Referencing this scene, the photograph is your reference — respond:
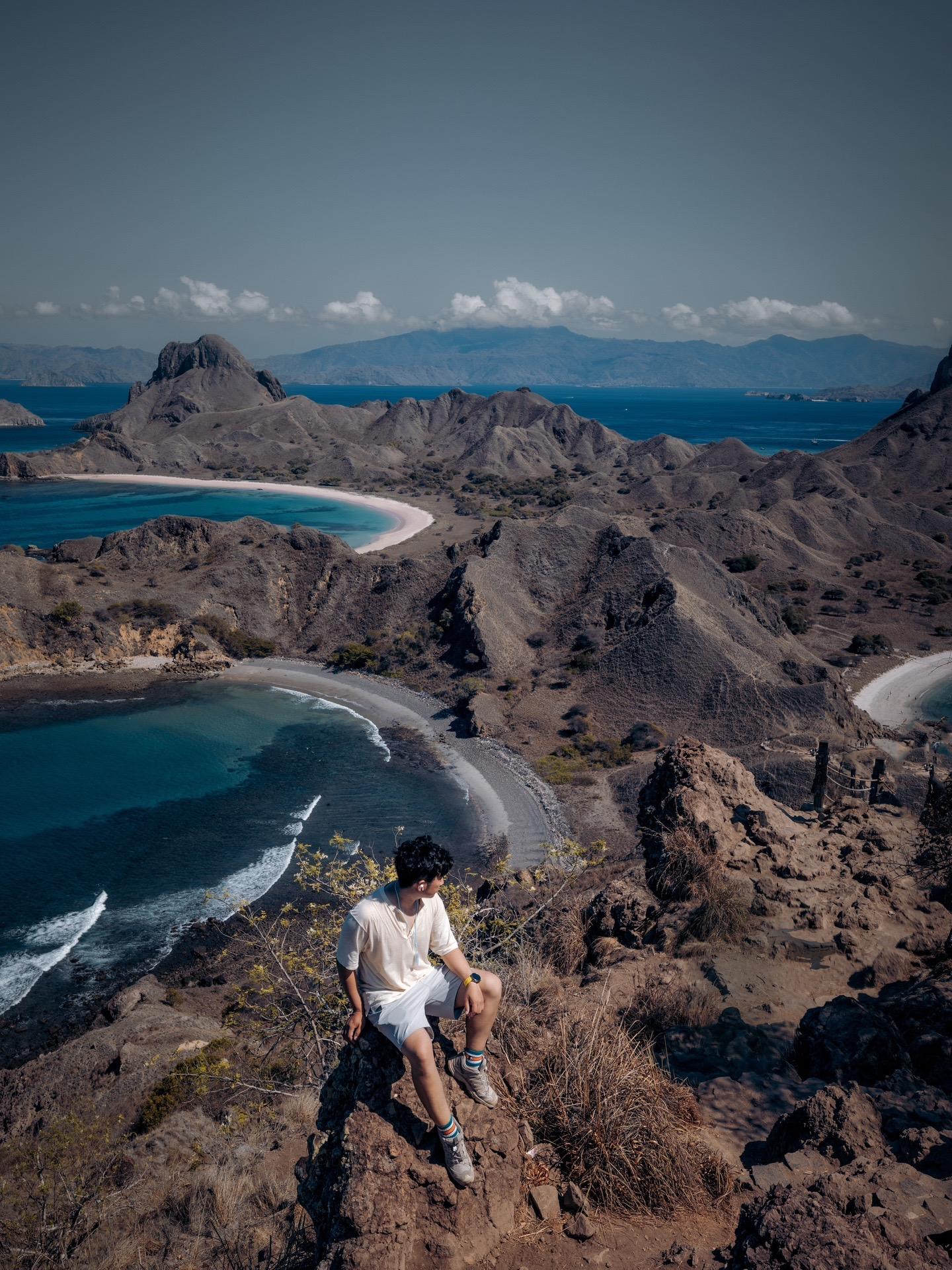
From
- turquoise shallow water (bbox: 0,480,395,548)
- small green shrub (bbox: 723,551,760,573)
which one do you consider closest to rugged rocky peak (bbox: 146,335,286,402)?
turquoise shallow water (bbox: 0,480,395,548)

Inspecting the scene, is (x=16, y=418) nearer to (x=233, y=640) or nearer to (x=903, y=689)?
(x=233, y=640)

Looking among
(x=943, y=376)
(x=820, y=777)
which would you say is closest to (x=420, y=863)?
(x=820, y=777)

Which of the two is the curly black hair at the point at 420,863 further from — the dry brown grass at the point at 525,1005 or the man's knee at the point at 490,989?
the dry brown grass at the point at 525,1005

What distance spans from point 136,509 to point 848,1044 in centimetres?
9961

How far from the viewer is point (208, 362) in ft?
563

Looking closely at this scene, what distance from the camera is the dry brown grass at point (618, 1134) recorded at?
5.50 meters

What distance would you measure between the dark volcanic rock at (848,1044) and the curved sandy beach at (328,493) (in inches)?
2535

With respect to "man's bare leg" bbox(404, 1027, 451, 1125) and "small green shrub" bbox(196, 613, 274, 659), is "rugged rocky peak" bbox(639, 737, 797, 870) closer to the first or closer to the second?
"man's bare leg" bbox(404, 1027, 451, 1125)

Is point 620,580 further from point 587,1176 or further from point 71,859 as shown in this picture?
point 587,1176

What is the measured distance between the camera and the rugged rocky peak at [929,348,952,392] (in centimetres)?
10607

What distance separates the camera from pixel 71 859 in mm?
25422

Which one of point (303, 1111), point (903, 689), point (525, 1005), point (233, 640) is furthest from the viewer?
point (233, 640)

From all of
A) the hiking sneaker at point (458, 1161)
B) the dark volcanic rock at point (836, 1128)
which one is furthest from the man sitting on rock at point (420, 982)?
the dark volcanic rock at point (836, 1128)

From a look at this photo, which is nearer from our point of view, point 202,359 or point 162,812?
point 162,812
